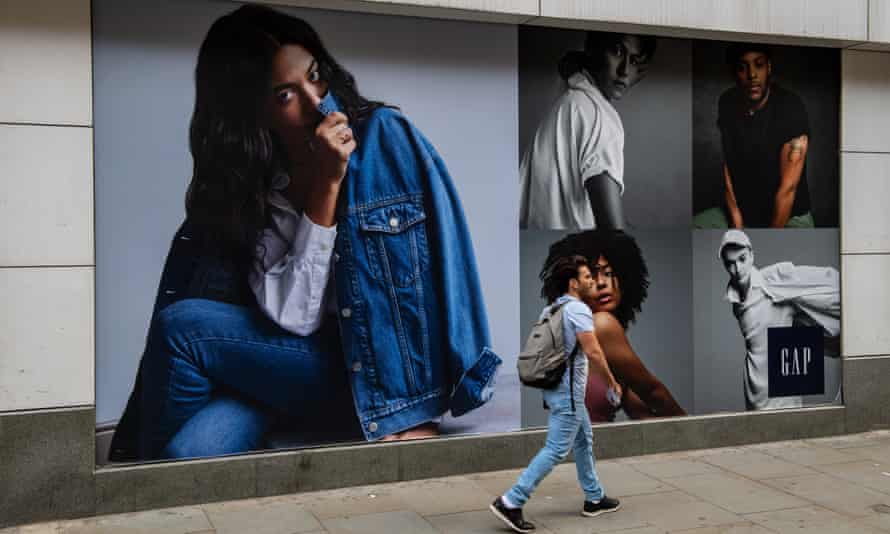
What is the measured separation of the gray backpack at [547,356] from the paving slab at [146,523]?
7.95ft

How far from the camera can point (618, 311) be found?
8469mm

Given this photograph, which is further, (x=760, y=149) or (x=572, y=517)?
(x=760, y=149)

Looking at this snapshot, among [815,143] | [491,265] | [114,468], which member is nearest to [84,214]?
[114,468]

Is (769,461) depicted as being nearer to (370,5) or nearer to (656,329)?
(656,329)

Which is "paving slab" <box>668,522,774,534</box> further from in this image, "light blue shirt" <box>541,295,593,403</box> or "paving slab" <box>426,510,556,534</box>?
"light blue shirt" <box>541,295,593,403</box>

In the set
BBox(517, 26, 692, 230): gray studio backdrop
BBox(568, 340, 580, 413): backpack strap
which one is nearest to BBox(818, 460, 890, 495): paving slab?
BBox(517, 26, 692, 230): gray studio backdrop

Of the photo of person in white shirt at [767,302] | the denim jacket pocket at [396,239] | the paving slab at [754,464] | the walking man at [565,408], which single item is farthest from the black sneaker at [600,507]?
the photo of person in white shirt at [767,302]

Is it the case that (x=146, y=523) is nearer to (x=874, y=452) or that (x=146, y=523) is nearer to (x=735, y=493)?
(x=735, y=493)

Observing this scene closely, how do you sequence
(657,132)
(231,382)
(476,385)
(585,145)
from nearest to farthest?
(231,382) → (476,385) → (585,145) → (657,132)

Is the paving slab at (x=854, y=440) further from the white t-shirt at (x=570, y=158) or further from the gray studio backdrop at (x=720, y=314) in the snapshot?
the white t-shirt at (x=570, y=158)

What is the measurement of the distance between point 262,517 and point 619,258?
3790mm

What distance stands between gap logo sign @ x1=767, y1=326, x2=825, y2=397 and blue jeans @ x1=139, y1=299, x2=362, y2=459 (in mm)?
4136

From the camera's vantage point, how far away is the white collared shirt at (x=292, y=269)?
7.27 meters

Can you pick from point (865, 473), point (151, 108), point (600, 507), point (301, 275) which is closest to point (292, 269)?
point (301, 275)
